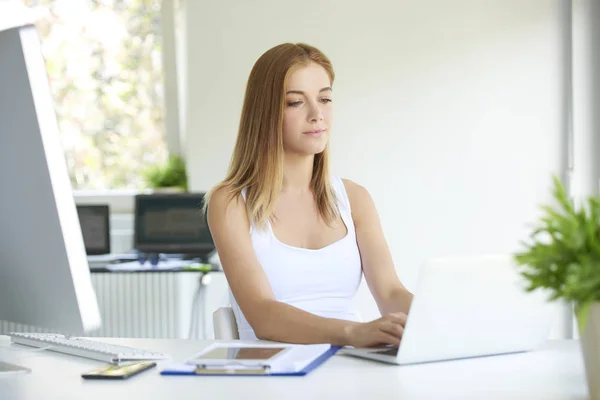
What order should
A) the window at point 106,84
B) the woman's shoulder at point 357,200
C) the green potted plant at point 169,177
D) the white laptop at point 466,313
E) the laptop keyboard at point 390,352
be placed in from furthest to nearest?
the window at point 106,84, the green potted plant at point 169,177, the woman's shoulder at point 357,200, the laptop keyboard at point 390,352, the white laptop at point 466,313

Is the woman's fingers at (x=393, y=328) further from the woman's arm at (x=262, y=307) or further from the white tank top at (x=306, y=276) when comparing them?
the white tank top at (x=306, y=276)

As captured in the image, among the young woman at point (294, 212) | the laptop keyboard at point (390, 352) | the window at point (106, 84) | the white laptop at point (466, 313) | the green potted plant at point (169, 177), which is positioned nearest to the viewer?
the white laptop at point (466, 313)

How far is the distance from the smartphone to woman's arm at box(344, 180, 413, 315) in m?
0.82

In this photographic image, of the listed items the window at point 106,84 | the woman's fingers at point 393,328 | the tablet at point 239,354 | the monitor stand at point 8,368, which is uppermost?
the window at point 106,84

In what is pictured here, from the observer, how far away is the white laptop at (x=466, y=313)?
1604 mm

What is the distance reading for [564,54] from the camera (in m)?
5.04

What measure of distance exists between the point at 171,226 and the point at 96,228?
429mm

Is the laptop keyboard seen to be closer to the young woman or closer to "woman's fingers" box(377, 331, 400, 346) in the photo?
"woman's fingers" box(377, 331, 400, 346)

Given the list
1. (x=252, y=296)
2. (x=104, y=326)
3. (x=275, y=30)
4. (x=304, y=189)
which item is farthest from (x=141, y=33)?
(x=252, y=296)

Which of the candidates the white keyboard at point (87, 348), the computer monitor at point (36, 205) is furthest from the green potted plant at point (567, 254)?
the white keyboard at point (87, 348)

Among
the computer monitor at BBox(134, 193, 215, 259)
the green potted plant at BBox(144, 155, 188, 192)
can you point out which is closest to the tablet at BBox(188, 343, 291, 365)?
the computer monitor at BBox(134, 193, 215, 259)

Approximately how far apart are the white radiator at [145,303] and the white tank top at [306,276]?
259cm

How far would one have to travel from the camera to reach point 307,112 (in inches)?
93.1

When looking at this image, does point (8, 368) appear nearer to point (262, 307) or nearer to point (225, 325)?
point (262, 307)
